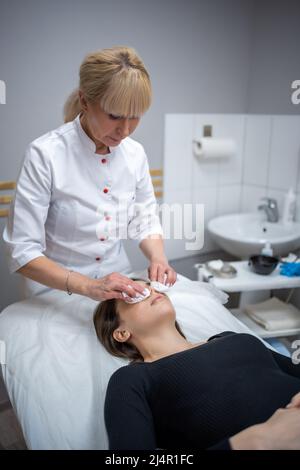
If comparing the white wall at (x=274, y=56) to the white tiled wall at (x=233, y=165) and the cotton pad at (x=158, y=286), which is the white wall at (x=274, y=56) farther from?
the cotton pad at (x=158, y=286)

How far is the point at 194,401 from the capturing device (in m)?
0.98

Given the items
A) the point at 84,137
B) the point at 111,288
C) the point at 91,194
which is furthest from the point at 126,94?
the point at 111,288

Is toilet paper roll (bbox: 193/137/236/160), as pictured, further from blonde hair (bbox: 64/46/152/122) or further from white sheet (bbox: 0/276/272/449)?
blonde hair (bbox: 64/46/152/122)

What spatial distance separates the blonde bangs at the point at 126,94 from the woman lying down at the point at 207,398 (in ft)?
2.39

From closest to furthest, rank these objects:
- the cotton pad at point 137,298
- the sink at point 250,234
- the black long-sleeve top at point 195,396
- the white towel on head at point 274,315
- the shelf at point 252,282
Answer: the black long-sleeve top at point 195,396
the cotton pad at point 137,298
the shelf at point 252,282
the white towel on head at point 274,315
the sink at point 250,234

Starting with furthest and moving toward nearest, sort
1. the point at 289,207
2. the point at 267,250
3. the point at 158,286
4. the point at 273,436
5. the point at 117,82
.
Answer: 1. the point at 289,207
2. the point at 267,250
3. the point at 158,286
4. the point at 117,82
5. the point at 273,436

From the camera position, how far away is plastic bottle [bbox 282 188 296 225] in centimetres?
231

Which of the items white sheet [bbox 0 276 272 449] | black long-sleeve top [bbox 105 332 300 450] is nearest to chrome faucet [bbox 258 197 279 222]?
white sheet [bbox 0 276 272 449]

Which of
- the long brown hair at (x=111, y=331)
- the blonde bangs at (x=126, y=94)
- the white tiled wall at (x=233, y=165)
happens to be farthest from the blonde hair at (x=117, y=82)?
the white tiled wall at (x=233, y=165)

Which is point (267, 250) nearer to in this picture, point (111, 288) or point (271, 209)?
point (271, 209)

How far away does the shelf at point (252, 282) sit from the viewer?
1.86 m

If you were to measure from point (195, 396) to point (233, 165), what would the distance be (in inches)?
75.7

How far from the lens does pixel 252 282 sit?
1880mm

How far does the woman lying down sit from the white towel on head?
803mm
